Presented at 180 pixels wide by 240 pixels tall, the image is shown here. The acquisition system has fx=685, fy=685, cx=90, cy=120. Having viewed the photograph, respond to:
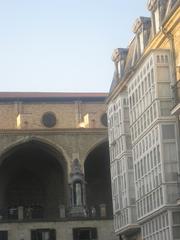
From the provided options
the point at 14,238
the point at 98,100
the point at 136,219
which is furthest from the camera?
the point at 98,100

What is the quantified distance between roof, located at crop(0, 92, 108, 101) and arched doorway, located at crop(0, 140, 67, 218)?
6426 mm

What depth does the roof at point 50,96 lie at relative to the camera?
59375 mm

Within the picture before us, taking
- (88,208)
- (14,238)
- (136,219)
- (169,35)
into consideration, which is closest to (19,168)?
(88,208)

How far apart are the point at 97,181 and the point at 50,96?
29.6 ft

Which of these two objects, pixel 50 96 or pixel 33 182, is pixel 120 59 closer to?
pixel 33 182

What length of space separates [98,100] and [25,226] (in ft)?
55.7

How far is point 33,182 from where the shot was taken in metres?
56.8

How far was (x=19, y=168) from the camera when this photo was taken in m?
56.1

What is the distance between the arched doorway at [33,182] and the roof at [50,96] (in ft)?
21.1

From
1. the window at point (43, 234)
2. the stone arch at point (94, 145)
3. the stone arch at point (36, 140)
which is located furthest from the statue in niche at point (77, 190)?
the window at point (43, 234)

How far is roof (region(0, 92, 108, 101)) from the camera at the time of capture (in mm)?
59375

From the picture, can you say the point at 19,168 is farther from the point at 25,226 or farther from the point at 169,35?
the point at 169,35

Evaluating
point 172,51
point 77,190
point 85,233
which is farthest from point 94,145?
point 172,51

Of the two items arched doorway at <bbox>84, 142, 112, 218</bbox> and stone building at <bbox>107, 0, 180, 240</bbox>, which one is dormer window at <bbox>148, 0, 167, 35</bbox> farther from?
arched doorway at <bbox>84, 142, 112, 218</bbox>
